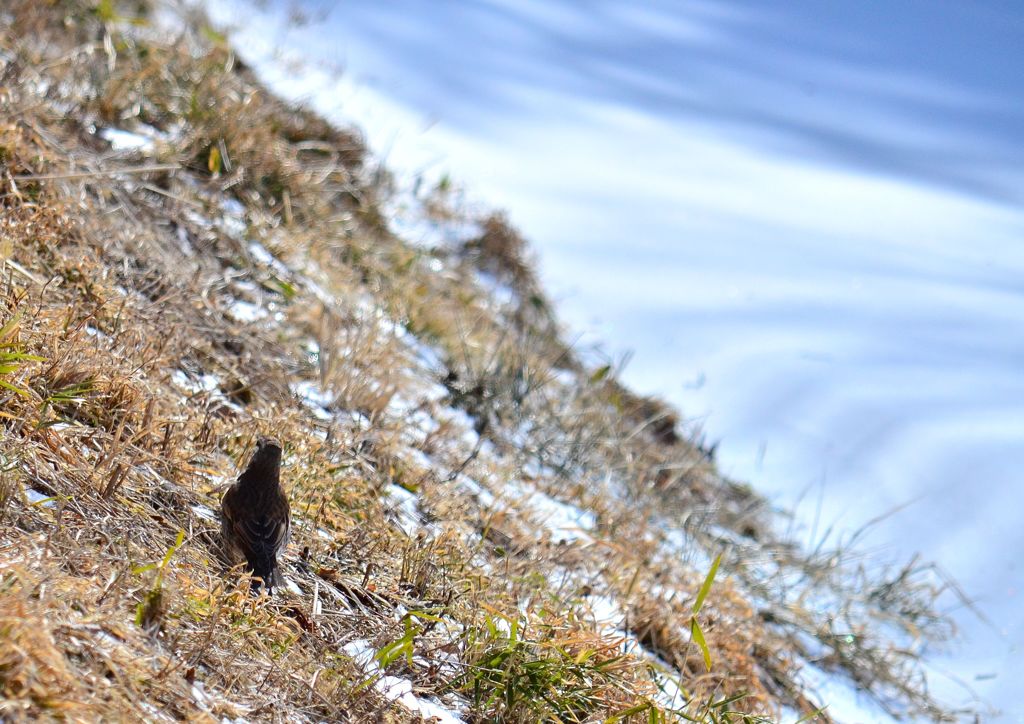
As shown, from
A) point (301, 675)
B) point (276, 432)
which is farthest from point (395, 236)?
point (301, 675)

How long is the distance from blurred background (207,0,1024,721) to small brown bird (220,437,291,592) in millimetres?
2897

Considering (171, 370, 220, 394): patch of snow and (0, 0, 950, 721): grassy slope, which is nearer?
(0, 0, 950, 721): grassy slope

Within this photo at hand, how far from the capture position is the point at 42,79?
13.7 ft

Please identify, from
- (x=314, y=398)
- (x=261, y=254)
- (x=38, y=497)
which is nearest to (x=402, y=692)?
(x=38, y=497)

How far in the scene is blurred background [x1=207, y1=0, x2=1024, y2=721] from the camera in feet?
15.1

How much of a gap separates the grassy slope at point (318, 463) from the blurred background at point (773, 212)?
32 cm

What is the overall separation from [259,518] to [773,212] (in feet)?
16.1

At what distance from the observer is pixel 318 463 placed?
299 cm

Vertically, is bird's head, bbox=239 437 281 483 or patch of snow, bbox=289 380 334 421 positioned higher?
patch of snow, bbox=289 380 334 421

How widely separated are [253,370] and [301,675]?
157 cm

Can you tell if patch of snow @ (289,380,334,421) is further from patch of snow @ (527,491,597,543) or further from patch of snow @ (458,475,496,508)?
patch of snow @ (527,491,597,543)

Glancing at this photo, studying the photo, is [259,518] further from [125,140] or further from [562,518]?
[125,140]

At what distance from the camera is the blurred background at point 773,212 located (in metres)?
4.60

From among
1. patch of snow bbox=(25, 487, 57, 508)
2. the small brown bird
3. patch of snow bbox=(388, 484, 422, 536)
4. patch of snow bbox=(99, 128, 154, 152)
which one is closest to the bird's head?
the small brown bird
